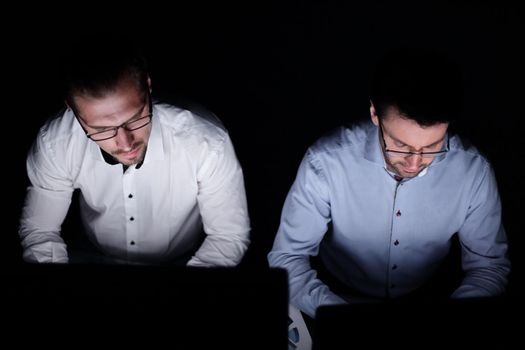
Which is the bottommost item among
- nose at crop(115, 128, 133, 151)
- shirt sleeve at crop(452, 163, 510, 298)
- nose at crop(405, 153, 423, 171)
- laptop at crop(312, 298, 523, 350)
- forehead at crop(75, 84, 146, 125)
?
shirt sleeve at crop(452, 163, 510, 298)

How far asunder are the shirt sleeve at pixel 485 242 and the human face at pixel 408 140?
255mm

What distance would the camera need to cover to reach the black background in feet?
8.09

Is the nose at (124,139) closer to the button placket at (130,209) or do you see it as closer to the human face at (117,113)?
the human face at (117,113)

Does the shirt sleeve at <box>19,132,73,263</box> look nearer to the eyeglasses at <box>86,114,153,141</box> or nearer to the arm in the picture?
the eyeglasses at <box>86,114,153,141</box>

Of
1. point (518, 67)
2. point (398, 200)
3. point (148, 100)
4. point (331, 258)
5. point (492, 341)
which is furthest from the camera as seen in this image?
point (518, 67)

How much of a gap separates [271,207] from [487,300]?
1.84m

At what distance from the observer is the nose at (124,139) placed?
155cm

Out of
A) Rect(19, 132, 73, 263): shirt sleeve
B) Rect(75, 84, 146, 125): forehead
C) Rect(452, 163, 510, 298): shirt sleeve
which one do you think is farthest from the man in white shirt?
Rect(452, 163, 510, 298): shirt sleeve

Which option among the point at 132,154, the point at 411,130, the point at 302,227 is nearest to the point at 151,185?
the point at 132,154

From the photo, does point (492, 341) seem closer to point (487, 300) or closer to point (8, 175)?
point (487, 300)

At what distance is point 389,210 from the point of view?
1.74 metres

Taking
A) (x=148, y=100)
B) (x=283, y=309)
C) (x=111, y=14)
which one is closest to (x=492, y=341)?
(x=283, y=309)

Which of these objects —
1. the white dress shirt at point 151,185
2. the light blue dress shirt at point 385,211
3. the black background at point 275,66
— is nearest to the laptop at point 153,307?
the light blue dress shirt at point 385,211

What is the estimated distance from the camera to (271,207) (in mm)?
2537
